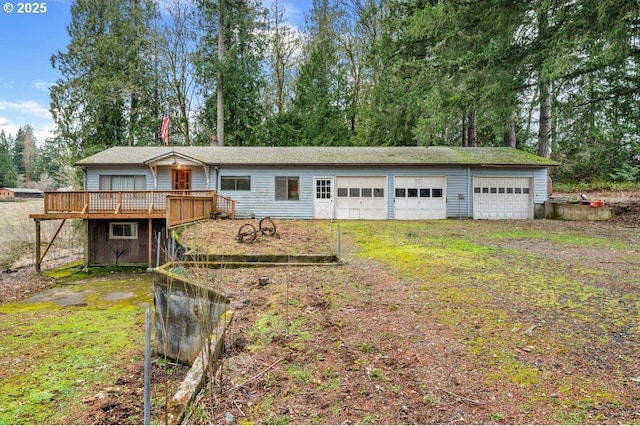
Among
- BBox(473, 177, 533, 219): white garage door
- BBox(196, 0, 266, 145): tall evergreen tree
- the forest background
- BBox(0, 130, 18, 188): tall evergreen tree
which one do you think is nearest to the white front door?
the forest background

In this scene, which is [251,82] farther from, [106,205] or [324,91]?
[106,205]

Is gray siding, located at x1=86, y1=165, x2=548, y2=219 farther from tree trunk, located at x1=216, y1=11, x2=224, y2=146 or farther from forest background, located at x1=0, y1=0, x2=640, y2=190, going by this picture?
tree trunk, located at x1=216, y1=11, x2=224, y2=146

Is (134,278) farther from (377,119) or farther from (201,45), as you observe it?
(201,45)

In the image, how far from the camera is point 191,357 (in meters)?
4.02

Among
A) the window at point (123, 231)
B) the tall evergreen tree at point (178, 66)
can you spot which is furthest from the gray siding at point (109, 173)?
the tall evergreen tree at point (178, 66)

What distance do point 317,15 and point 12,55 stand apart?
762 inches

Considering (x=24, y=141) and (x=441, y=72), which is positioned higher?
(x=24, y=141)

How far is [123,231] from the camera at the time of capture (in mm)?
14555

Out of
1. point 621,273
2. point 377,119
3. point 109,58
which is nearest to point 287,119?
point 377,119

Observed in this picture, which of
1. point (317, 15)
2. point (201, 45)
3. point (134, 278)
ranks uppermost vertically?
point (317, 15)

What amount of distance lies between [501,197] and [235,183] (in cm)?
1259

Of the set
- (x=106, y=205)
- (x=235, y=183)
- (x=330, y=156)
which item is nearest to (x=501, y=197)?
(x=330, y=156)

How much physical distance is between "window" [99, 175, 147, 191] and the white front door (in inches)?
315

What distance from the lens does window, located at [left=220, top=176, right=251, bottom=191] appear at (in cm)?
1642
